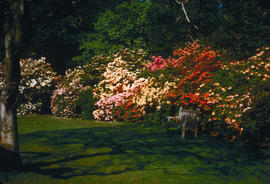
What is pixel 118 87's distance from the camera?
15.2 metres

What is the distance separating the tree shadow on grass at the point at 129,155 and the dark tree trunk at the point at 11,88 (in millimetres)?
446

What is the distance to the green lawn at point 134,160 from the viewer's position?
5.53 metres

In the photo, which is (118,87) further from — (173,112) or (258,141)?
(258,141)

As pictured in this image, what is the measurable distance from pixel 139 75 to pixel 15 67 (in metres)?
9.83

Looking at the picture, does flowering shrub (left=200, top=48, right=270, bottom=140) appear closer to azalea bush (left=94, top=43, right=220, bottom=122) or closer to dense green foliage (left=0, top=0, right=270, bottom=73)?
azalea bush (left=94, top=43, right=220, bottom=122)

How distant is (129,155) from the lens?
7445 mm

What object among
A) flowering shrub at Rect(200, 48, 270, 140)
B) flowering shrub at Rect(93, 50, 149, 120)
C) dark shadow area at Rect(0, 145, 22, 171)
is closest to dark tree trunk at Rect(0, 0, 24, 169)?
dark shadow area at Rect(0, 145, 22, 171)

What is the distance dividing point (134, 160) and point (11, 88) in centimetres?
303

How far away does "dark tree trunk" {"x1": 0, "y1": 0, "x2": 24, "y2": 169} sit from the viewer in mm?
5781

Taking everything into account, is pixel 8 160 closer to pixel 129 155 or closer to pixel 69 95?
pixel 129 155

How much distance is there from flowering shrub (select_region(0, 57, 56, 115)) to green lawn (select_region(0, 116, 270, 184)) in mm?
8393

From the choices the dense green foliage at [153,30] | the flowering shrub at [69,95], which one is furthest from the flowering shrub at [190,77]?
the flowering shrub at [69,95]

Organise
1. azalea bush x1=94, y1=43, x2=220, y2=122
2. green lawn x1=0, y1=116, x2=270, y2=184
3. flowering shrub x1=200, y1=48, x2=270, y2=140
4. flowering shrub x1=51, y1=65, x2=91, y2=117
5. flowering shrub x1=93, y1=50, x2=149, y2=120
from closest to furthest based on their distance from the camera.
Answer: green lawn x1=0, y1=116, x2=270, y2=184, flowering shrub x1=200, y1=48, x2=270, y2=140, azalea bush x1=94, y1=43, x2=220, y2=122, flowering shrub x1=93, y1=50, x2=149, y2=120, flowering shrub x1=51, y1=65, x2=91, y2=117

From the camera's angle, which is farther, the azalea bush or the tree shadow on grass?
the azalea bush
